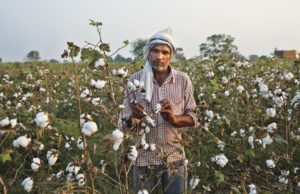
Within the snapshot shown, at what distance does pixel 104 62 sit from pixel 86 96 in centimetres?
17

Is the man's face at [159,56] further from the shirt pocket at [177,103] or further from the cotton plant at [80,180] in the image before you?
the cotton plant at [80,180]

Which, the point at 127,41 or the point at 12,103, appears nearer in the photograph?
the point at 127,41

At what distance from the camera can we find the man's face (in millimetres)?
2861

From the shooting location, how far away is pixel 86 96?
2102 millimetres

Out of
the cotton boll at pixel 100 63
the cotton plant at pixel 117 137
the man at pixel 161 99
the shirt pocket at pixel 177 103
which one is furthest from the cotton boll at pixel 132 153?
the shirt pocket at pixel 177 103

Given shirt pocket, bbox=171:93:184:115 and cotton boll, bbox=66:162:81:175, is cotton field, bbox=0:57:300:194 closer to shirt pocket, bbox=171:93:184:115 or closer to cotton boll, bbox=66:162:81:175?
cotton boll, bbox=66:162:81:175

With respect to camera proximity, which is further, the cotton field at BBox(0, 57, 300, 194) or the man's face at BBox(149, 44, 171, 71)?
the man's face at BBox(149, 44, 171, 71)

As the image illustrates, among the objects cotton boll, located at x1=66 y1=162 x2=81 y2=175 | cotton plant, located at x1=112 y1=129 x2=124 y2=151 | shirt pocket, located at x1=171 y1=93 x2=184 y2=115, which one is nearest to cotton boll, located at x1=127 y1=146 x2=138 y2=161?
cotton plant, located at x1=112 y1=129 x2=124 y2=151

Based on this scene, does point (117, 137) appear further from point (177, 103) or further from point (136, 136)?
point (177, 103)

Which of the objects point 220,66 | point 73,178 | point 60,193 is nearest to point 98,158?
point 220,66

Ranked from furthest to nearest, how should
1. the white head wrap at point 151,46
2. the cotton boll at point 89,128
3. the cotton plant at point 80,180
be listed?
the white head wrap at point 151,46 → the cotton plant at point 80,180 → the cotton boll at point 89,128

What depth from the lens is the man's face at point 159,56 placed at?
113 inches

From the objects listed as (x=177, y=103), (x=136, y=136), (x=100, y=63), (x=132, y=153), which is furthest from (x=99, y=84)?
(x=177, y=103)

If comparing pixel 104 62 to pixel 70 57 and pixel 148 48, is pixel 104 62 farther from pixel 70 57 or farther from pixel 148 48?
pixel 148 48
